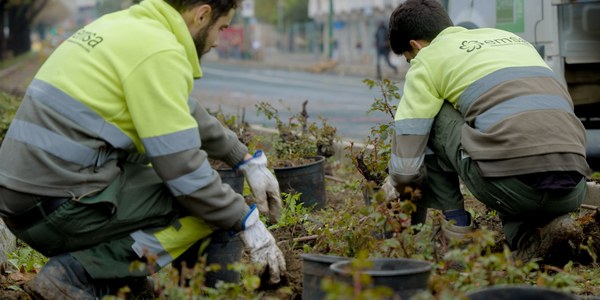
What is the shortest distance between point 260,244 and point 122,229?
0.57 metres

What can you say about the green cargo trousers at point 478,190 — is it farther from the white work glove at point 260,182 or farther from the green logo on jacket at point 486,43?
the white work glove at point 260,182

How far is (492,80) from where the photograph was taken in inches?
180

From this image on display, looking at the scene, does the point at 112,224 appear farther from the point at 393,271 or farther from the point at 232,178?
the point at 232,178

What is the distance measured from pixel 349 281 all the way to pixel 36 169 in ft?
4.43

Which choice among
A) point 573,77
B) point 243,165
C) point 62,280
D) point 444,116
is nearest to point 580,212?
point 444,116

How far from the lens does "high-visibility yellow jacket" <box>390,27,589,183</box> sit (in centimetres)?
437

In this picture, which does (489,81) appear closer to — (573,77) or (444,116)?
(444,116)

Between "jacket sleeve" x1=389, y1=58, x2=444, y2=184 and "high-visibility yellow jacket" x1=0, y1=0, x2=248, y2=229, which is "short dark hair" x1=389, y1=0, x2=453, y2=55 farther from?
"high-visibility yellow jacket" x1=0, y1=0, x2=248, y2=229

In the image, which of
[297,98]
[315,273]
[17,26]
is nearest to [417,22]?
[315,273]

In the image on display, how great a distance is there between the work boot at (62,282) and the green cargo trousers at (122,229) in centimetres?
4

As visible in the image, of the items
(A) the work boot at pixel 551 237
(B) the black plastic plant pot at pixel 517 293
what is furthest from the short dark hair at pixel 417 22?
(B) the black plastic plant pot at pixel 517 293

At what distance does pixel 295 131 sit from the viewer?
782cm

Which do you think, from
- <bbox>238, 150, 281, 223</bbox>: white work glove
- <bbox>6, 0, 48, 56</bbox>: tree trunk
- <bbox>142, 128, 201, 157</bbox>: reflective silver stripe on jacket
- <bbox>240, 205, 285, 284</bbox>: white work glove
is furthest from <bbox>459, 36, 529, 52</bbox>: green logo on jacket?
<bbox>6, 0, 48, 56</bbox>: tree trunk

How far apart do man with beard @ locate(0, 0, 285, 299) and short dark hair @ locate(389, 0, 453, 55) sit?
1337mm
